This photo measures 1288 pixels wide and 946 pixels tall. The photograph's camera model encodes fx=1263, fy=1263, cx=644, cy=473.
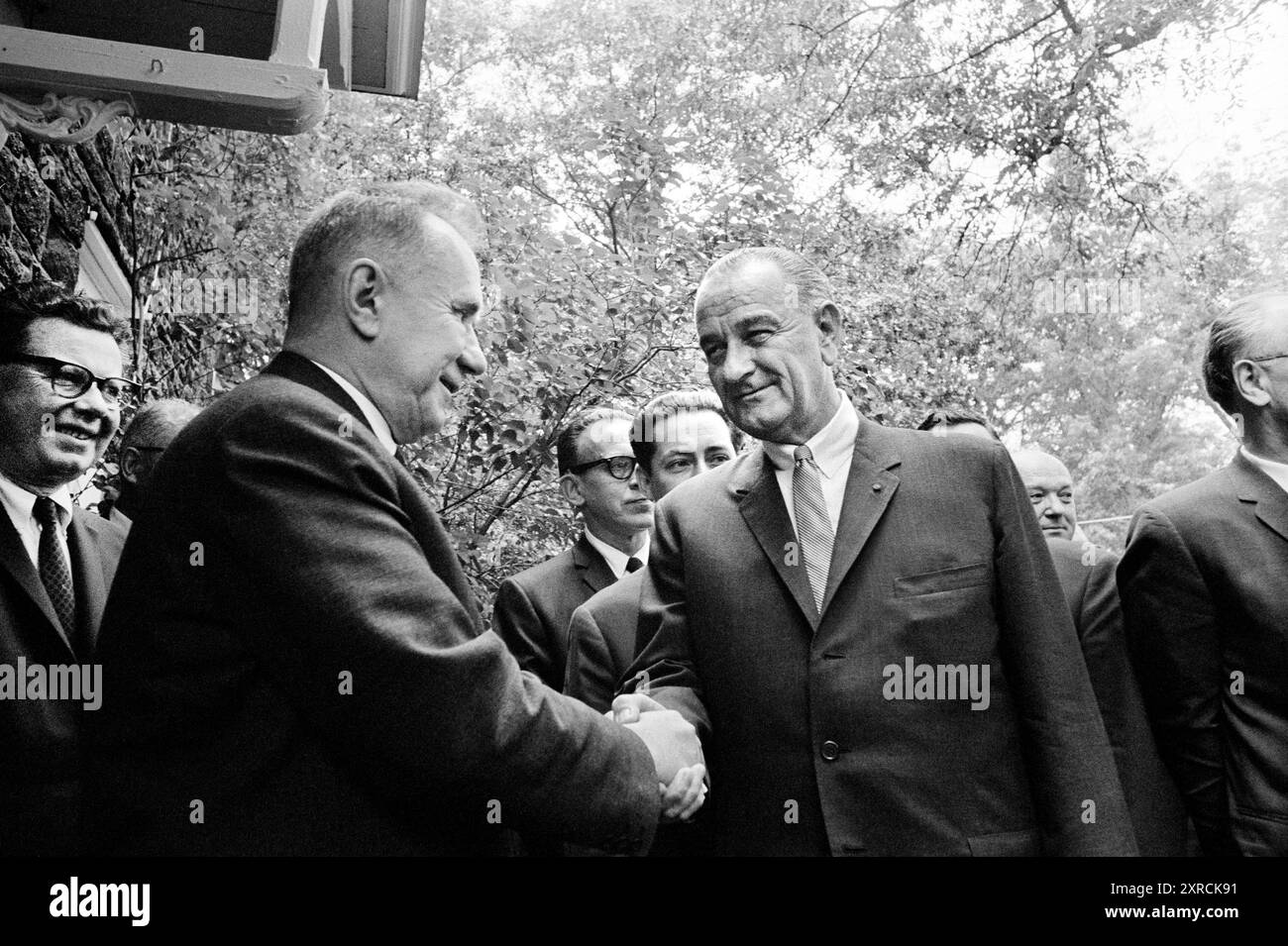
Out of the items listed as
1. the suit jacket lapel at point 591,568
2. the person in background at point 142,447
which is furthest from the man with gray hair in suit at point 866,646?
the person in background at point 142,447

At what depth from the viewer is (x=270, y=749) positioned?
219 cm

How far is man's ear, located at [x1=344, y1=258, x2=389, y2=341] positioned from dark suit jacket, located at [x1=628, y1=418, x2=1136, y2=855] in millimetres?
1058

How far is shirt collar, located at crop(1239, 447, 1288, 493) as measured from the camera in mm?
3424

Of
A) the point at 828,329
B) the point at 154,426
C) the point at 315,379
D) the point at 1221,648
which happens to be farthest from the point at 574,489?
the point at 315,379

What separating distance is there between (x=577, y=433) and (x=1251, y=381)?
2555 mm

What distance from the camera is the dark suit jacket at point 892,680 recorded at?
279 cm

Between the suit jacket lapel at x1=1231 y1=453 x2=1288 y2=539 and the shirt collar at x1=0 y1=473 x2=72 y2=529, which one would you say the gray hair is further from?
the shirt collar at x1=0 y1=473 x2=72 y2=529

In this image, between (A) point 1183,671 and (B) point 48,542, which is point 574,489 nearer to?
(B) point 48,542

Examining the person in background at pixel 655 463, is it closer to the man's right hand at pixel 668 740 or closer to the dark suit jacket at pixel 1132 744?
the man's right hand at pixel 668 740

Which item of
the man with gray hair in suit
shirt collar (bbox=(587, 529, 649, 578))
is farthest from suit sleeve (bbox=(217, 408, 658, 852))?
shirt collar (bbox=(587, 529, 649, 578))

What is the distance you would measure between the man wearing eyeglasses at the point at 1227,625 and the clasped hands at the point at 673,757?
1.33 metres

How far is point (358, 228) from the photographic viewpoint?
2.61m
